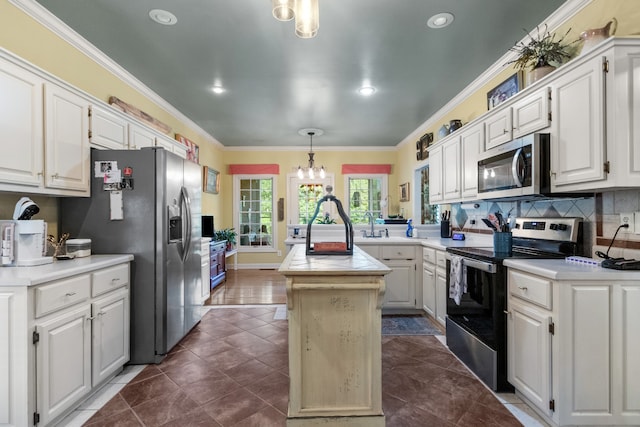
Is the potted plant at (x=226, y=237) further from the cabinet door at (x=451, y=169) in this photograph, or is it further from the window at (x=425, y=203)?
the cabinet door at (x=451, y=169)

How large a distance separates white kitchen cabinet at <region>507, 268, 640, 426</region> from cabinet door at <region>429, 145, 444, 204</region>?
7.31 feet

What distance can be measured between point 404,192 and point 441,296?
3.46m

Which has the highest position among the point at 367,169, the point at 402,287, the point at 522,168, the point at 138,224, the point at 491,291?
the point at 367,169

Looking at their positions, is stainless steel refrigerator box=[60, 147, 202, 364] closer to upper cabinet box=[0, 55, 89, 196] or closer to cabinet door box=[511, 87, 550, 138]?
upper cabinet box=[0, 55, 89, 196]

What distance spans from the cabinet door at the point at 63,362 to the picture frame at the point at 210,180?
3.88m

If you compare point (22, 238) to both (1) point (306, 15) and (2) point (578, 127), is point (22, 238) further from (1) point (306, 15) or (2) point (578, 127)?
(2) point (578, 127)

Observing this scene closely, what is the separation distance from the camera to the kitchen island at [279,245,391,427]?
166 centimetres

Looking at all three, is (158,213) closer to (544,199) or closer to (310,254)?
A: (310,254)

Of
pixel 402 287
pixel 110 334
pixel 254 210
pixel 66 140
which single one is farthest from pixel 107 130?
pixel 254 210

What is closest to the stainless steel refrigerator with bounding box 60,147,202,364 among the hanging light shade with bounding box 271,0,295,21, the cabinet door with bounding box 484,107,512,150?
the hanging light shade with bounding box 271,0,295,21

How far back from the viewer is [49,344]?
1706mm

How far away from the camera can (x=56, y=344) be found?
69.1 inches

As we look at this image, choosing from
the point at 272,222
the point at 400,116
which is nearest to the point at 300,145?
the point at 272,222

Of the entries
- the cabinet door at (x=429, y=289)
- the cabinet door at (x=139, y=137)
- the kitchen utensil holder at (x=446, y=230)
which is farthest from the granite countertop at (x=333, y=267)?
the kitchen utensil holder at (x=446, y=230)
